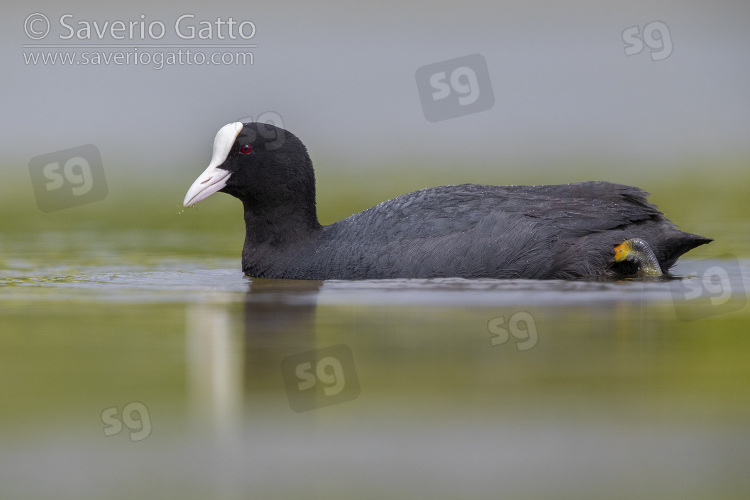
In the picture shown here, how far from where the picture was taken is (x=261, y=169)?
35.4ft

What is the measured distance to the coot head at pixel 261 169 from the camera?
35.1 feet

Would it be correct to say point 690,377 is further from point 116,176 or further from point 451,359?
point 116,176

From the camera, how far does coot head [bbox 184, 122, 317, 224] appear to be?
10.7 metres

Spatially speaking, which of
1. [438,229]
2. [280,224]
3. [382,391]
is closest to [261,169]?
[280,224]

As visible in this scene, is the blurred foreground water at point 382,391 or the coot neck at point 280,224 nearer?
the blurred foreground water at point 382,391

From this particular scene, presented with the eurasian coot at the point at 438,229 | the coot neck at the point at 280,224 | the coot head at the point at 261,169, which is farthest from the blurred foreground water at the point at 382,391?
the coot head at the point at 261,169

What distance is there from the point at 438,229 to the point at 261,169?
5.43 feet

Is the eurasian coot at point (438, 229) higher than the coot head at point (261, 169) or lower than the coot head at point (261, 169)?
lower

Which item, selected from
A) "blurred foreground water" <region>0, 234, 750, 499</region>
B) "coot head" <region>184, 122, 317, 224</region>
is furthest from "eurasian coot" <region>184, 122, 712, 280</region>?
"blurred foreground water" <region>0, 234, 750, 499</region>

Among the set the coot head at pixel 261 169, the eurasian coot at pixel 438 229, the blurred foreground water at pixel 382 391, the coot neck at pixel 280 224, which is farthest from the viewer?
the coot neck at pixel 280 224

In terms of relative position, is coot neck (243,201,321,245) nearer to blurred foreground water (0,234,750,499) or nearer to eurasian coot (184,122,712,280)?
eurasian coot (184,122,712,280)

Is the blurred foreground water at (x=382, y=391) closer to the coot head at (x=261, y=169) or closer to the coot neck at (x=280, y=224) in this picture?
the coot neck at (x=280, y=224)

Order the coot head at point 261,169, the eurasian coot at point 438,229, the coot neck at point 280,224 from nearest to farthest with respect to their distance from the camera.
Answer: the eurasian coot at point 438,229 < the coot head at point 261,169 < the coot neck at point 280,224

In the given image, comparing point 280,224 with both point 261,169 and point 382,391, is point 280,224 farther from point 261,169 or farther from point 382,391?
point 382,391
